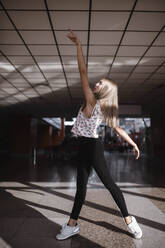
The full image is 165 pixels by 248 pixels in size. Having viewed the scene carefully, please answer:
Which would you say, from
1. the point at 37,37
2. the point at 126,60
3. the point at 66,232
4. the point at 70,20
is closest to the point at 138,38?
the point at 126,60

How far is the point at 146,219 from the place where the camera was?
2.10m

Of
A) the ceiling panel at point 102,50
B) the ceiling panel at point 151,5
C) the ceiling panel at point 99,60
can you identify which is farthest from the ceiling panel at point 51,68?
the ceiling panel at point 151,5

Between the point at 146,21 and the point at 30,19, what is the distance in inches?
81.9

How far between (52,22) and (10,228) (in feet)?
11.1

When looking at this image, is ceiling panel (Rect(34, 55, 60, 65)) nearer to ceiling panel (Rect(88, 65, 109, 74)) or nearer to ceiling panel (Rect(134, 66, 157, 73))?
ceiling panel (Rect(88, 65, 109, 74))

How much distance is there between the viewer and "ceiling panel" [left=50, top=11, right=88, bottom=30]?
3.49 m

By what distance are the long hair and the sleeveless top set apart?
49 mm

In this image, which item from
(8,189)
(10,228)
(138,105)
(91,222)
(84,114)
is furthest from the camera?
(138,105)

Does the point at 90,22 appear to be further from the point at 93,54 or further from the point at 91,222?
the point at 91,222

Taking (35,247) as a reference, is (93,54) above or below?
above

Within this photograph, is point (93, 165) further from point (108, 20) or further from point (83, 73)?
point (108, 20)

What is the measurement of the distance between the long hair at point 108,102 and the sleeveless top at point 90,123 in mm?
49

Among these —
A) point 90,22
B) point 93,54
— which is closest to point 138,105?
point 93,54

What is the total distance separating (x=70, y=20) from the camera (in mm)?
3678
